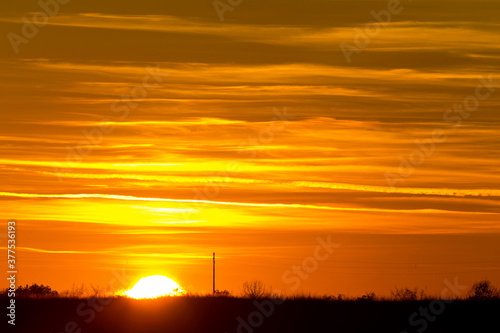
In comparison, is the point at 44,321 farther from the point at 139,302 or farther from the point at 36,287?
the point at 36,287

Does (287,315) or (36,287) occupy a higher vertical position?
(36,287)

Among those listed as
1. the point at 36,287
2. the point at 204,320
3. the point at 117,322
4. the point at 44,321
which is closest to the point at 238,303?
the point at 204,320

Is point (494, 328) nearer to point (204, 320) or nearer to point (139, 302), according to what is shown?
point (204, 320)

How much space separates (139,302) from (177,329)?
2256 mm

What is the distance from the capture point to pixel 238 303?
46562 mm

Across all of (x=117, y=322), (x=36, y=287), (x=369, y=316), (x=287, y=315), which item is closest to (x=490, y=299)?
(x=369, y=316)

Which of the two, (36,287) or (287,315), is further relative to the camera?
(36,287)

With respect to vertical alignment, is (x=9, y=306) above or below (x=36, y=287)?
below

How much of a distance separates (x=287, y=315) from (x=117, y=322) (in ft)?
23.3

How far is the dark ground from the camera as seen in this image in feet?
147

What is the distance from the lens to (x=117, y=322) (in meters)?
45.4

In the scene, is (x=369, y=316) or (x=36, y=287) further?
(x=36, y=287)

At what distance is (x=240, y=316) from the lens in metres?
45.9

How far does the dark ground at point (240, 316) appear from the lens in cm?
4484
